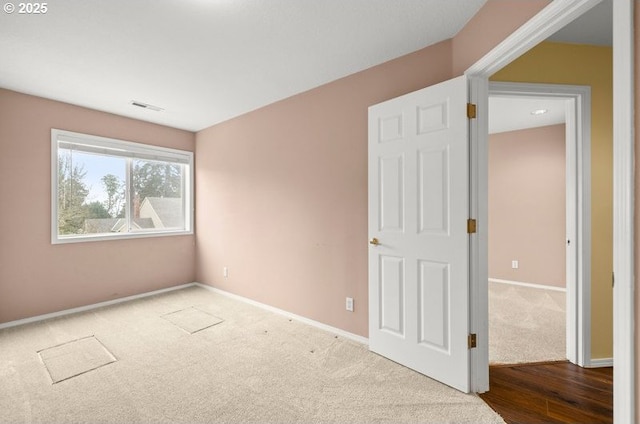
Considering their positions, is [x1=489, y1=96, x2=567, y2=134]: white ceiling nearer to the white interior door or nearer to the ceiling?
the ceiling

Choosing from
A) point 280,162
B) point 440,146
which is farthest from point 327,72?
point 440,146

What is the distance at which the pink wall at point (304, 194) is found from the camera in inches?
105

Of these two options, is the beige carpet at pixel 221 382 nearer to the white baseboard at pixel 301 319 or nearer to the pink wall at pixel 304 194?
the white baseboard at pixel 301 319

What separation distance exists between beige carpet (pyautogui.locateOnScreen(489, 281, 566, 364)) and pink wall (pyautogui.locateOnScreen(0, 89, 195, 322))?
450cm

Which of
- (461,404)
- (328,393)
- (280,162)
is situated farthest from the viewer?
(280,162)

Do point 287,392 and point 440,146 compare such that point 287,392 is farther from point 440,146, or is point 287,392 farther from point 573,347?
point 573,347

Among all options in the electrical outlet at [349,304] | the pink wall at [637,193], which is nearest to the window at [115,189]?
the electrical outlet at [349,304]

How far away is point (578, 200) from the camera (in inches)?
89.4

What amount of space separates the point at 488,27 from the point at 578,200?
1.55 meters

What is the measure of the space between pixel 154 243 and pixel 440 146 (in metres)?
4.07

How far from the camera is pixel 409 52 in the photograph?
2.38 meters

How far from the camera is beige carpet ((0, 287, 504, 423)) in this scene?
1.74m

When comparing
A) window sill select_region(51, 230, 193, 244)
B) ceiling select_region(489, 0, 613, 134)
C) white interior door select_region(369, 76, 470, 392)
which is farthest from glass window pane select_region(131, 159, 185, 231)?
ceiling select_region(489, 0, 613, 134)

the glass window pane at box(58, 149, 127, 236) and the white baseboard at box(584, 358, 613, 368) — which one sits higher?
the glass window pane at box(58, 149, 127, 236)
